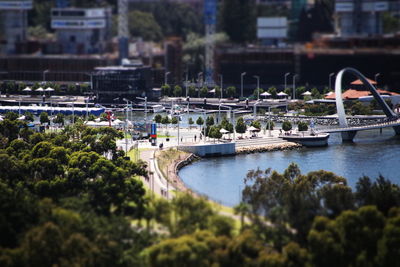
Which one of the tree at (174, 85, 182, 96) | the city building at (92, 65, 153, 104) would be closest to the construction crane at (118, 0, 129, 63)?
the tree at (174, 85, 182, 96)

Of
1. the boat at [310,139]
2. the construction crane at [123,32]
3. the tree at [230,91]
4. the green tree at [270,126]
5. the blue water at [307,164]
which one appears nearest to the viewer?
the blue water at [307,164]

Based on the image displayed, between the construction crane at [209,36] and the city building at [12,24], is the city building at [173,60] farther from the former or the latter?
the city building at [12,24]

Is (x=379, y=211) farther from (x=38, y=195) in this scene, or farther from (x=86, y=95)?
(x=86, y=95)

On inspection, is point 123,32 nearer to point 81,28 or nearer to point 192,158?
point 81,28

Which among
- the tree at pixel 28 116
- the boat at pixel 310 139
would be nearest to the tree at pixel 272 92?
the tree at pixel 28 116

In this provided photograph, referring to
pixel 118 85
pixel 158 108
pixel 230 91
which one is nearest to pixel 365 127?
pixel 158 108

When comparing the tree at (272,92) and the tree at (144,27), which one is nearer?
the tree at (272,92)
